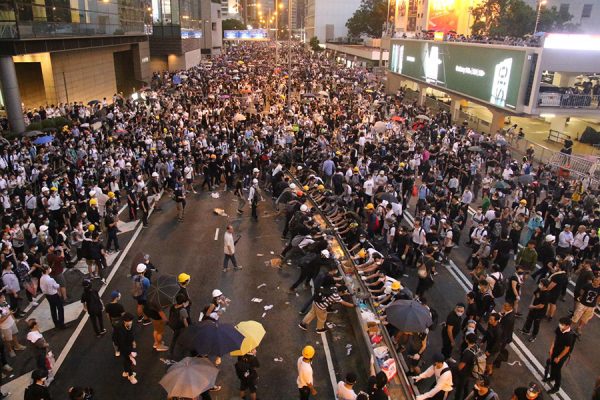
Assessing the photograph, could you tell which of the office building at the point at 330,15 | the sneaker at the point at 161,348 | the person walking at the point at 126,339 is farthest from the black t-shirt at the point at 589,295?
the office building at the point at 330,15

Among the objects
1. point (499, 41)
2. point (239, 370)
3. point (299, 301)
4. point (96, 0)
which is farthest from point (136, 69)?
point (239, 370)

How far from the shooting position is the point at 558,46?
82.1ft

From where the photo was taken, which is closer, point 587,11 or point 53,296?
point 53,296

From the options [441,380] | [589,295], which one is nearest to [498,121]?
[589,295]

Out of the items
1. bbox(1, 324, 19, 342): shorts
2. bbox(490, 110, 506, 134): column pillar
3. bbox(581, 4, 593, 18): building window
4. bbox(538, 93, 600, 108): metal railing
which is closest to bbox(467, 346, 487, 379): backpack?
bbox(1, 324, 19, 342): shorts

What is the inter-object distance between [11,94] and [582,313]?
91.7ft

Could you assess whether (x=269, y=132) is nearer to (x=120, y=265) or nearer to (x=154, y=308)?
(x=120, y=265)

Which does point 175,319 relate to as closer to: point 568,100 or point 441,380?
point 441,380

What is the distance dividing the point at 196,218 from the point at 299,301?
7057mm

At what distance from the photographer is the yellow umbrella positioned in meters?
7.85

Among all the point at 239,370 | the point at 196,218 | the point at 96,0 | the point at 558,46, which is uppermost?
the point at 96,0

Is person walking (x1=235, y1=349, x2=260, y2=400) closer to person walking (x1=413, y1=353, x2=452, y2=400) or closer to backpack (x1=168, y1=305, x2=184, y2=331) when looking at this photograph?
backpack (x1=168, y1=305, x2=184, y2=331)

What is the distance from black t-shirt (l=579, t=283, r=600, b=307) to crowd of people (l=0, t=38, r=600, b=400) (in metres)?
0.02

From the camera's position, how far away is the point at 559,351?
8.22m
